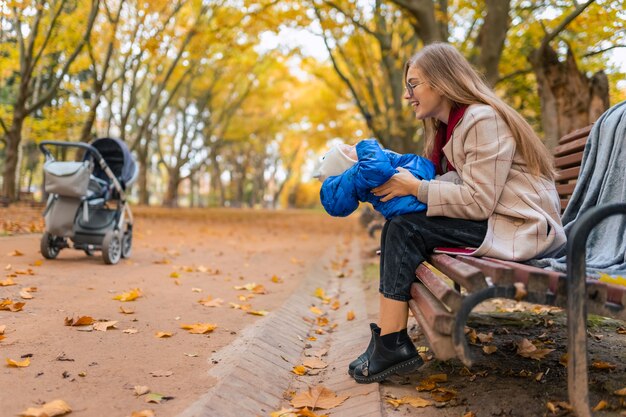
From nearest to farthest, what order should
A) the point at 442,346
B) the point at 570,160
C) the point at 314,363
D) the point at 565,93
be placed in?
the point at 442,346 → the point at 314,363 → the point at 570,160 → the point at 565,93

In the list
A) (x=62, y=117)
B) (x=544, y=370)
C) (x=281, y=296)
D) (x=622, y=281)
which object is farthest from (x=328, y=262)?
(x=62, y=117)

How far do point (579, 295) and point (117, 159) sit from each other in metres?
6.20

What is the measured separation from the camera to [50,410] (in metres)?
2.16

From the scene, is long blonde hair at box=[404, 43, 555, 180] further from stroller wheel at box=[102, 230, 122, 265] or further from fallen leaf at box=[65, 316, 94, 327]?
stroller wheel at box=[102, 230, 122, 265]

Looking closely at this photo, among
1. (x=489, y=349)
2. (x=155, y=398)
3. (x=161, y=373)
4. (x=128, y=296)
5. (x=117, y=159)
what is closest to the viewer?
(x=155, y=398)

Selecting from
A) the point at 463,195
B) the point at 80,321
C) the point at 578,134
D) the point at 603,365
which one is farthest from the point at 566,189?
the point at 80,321

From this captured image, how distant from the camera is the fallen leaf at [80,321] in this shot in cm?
346

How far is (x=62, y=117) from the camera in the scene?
52.4ft

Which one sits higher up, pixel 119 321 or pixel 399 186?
pixel 399 186

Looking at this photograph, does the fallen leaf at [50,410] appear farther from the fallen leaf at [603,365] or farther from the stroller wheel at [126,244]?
the stroller wheel at [126,244]

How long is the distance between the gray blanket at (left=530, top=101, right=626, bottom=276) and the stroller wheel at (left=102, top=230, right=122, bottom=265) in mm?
4871

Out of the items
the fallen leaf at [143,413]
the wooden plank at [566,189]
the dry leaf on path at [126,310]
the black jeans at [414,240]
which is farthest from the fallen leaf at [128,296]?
the wooden plank at [566,189]

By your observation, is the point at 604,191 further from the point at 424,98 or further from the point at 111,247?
the point at 111,247

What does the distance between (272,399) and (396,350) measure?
2.21ft
